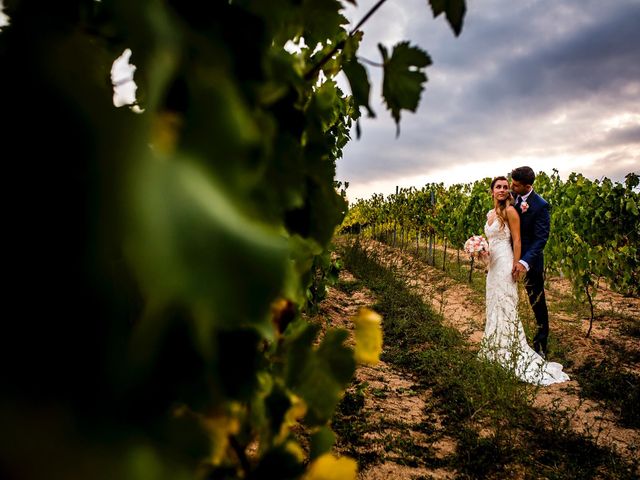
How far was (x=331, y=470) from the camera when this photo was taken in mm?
460

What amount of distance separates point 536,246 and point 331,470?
552 centimetres

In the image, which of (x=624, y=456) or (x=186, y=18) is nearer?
(x=186, y=18)

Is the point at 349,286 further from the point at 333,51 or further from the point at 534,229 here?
the point at 333,51

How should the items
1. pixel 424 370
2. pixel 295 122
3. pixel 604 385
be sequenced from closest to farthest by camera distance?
pixel 295 122 < pixel 604 385 < pixel 424 370

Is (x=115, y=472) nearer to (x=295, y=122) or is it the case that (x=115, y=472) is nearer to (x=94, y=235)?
(x=94, y=235)

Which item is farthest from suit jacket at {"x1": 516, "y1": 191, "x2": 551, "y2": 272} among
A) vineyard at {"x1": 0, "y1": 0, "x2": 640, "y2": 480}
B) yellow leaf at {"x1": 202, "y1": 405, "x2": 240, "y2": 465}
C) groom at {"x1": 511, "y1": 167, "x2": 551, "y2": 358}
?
yellow leaf at {"x1": 202, "y1": 405, "x2": 240, "y2": 465}

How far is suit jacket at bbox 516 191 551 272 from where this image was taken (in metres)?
5.18

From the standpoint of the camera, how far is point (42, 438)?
22cm

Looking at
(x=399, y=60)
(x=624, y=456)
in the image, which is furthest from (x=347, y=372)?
(x=624, y=456)

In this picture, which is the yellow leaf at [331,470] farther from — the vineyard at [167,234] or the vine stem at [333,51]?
the vine stem at [333,51]

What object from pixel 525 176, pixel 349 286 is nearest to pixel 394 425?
pixel 525 176

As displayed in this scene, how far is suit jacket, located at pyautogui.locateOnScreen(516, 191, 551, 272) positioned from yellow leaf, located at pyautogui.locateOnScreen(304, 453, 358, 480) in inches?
210

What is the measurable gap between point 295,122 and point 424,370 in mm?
4949

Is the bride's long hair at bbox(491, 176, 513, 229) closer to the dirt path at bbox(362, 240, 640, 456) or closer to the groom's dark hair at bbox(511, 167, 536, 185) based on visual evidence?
the groom's dark hair at bbox(511, 167, 536, 185)
